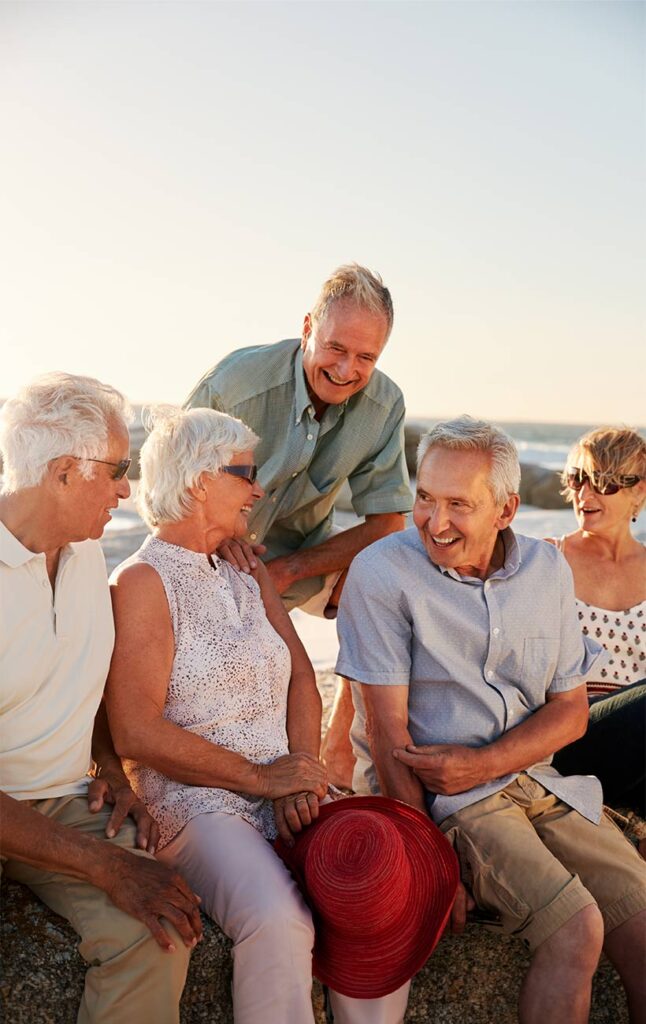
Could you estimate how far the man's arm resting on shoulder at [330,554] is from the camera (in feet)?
12.7

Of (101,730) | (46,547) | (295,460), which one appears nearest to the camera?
(46,547)

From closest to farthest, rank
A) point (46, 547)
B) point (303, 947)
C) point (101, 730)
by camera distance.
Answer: point (303, 947), point (46, 547), point (101, 730)

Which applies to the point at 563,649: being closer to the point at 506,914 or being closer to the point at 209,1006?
the point at 506,914

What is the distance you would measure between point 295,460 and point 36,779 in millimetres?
1678

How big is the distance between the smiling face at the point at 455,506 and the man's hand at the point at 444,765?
18.7 inches

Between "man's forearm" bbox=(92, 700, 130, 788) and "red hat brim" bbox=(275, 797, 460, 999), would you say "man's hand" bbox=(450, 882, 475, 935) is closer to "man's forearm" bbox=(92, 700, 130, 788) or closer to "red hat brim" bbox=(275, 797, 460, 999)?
"red hat brim" bbox=(275, 797, 460, 999)

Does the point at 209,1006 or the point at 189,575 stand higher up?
the point at 189,575

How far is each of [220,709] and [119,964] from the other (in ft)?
2.21

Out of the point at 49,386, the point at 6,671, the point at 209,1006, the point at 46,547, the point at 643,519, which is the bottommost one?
the point at 643,519

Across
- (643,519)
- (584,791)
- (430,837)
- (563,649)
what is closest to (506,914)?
(430,837)

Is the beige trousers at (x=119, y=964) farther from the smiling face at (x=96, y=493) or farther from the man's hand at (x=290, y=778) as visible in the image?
the smiling face at (x=96, y=493)

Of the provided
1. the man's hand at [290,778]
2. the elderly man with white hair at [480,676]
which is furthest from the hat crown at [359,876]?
the elderly man with white hair at [480,676]

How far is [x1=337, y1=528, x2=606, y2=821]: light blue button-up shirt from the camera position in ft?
8.90

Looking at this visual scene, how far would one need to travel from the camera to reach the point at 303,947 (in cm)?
224
